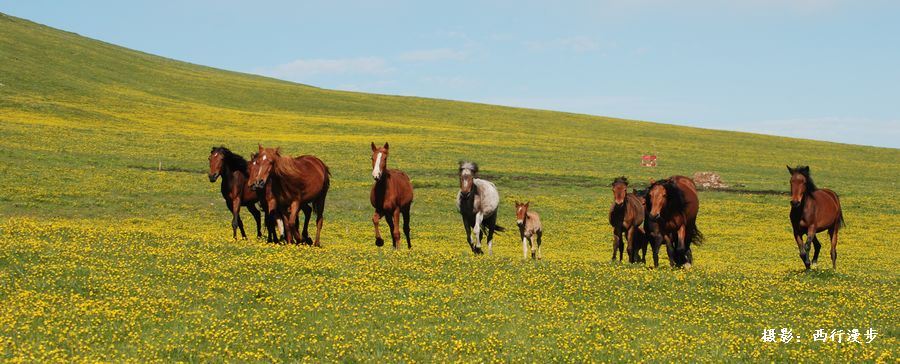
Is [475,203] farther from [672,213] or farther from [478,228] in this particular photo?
[672,213]

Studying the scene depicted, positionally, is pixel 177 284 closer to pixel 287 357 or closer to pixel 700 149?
pixel 287 357

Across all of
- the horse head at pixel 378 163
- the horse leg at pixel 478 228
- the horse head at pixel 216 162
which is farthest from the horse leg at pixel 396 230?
the horse head at pixel 216 162

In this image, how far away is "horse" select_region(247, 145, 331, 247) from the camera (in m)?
19.2

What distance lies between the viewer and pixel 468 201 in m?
22.5

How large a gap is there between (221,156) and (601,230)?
66.9 ft

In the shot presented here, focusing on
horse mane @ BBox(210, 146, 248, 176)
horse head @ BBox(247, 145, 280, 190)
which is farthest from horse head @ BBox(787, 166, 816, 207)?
horse mane @ BBox(210, 146, 248, 176)

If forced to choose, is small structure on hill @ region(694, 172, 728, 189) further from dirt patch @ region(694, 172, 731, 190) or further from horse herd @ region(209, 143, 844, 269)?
horse herd @ region(209, 143, 844, 269)

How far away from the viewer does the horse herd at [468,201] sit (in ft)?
64.3

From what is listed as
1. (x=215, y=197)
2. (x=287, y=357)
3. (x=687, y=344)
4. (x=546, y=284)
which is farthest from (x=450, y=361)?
(x=215, y=197)

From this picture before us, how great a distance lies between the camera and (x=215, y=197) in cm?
4019

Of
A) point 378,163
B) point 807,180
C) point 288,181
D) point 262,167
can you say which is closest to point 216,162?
point 288,181

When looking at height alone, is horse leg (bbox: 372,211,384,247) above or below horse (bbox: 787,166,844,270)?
below

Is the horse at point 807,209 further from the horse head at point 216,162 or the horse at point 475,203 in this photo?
the horse head at point 216,162

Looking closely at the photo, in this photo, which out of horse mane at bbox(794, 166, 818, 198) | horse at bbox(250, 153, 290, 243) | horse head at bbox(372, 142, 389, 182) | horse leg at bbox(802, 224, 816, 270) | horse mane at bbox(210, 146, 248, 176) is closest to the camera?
horse at bbox(250, 153, 290, 243)
